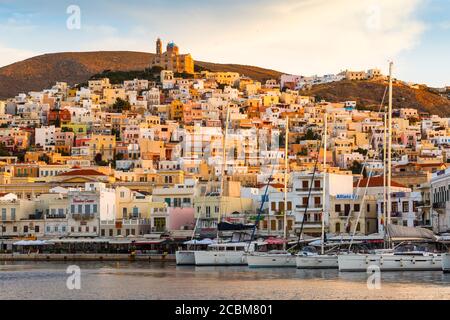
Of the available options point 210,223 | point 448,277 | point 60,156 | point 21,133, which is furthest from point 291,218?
point 21,133

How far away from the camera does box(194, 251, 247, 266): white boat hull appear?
62469mm

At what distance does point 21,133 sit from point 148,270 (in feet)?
308

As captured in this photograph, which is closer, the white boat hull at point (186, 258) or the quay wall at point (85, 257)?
the white boat hull at point (186, 258)

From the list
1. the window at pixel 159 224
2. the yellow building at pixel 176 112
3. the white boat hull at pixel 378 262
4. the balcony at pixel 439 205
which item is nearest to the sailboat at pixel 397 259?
the white boat hull at pixel 378 262

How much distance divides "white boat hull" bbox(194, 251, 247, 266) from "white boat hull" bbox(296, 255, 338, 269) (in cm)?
709

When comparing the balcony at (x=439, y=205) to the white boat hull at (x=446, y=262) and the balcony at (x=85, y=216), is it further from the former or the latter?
the balcony at (x=85, y=216)

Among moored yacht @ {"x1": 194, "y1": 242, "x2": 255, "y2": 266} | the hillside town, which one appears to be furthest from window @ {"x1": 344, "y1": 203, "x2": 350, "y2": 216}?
moored yacht @ {"x1": 194, "y1": 242, "x2": 255, "y2": 266}

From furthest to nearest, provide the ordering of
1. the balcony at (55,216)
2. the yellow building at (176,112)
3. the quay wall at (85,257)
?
1. the yellow building at (176,112)
2. the balcony at (55,216)
3. the quay wall at (85,257)

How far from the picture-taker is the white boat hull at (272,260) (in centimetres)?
5903

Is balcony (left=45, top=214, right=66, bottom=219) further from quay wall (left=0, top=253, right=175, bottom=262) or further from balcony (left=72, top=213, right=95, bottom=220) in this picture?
quay wall (left=0, top=253, right=175, bottom=262)

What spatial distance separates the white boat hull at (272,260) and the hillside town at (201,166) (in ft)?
13.9
